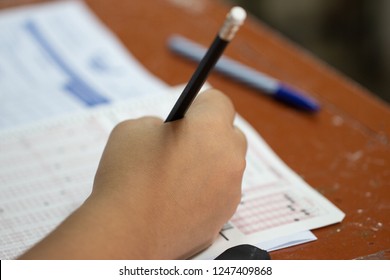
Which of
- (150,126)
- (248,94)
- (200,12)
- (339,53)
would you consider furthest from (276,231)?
(339,53)

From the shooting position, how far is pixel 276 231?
2.15 feet

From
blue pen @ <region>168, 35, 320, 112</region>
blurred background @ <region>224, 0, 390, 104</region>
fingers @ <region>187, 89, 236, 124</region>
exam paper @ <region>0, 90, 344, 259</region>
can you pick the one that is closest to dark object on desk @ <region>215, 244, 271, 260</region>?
exam paper @ <region>0, 90, 344, 259</region>

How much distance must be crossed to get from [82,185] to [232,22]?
32 cm

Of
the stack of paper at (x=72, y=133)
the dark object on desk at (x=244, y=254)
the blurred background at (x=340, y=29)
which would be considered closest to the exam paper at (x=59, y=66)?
the stack of paper at (x=72, y=133)

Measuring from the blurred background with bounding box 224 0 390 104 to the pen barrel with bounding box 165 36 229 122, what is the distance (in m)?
1.64

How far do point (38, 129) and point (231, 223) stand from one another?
301 mm

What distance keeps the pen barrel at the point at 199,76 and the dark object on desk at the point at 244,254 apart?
0.14 meters

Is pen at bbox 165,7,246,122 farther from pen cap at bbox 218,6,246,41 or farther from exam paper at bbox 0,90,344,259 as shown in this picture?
exam paper at bbox 0,90,344,259

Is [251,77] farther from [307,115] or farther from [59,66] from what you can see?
[59,66]

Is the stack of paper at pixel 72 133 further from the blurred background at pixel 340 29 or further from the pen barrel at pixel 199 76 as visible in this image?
the blurred background at pixel 340 29

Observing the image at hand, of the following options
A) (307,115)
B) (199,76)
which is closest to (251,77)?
(307,115)

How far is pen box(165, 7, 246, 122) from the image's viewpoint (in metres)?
0.48

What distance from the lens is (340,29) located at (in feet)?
7.50
